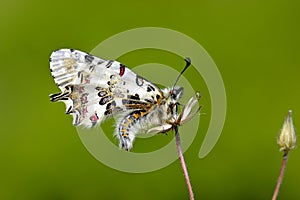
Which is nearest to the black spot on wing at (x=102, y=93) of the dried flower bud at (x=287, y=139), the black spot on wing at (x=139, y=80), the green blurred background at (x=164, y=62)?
the black spot on wing at (x=139, y=80)

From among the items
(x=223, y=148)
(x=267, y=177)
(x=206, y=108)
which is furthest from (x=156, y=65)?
(x=267, y=177)

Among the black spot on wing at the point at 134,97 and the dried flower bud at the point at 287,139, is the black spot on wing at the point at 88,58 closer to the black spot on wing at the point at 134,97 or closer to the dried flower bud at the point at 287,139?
the black spot on wing at the point at 134,97

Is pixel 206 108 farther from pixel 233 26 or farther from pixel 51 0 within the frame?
pixel 51 0

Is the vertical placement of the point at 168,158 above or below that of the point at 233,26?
below

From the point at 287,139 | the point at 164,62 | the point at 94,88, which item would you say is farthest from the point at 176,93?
the point at 164,62

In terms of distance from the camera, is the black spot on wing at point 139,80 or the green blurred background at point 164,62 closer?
the black spot on wing at point 139,80

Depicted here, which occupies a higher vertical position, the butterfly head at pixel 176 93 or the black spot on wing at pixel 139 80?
the black spot on wing at pixel 139 80
